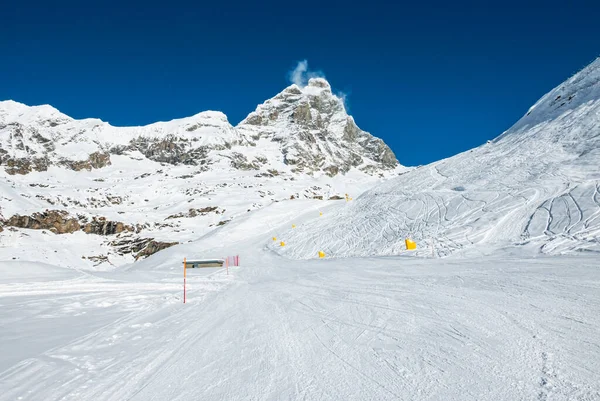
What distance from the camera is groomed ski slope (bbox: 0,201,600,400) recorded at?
3.68 m

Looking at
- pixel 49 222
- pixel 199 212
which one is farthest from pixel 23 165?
pixel 199 212

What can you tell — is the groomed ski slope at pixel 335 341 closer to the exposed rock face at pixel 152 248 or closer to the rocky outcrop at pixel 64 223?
the exposed rock face at pixel 152 248

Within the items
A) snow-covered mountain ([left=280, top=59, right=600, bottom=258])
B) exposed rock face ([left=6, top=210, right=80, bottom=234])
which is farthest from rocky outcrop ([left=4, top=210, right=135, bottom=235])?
snow-covered mountain ([left=280, top=59, right=600, bottom=258])

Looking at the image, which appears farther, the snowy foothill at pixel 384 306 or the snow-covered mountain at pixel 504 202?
the snow-covered mountain at pixel 504 202

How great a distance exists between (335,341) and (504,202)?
17666 millimetres

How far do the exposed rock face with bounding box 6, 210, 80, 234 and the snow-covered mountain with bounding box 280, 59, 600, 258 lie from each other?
157 feet

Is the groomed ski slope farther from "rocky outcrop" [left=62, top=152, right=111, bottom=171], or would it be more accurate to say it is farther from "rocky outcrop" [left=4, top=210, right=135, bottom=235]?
"rocky outcrop" [left=62, top=152, right=111, bottom=171]

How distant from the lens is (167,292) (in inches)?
486

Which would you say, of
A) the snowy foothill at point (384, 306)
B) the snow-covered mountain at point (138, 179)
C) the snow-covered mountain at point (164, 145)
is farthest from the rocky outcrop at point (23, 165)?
the snowy foothill at point (384, 306)

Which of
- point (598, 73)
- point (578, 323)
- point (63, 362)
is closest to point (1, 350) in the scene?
point (63, 362)

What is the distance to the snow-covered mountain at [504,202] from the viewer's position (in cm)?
1436

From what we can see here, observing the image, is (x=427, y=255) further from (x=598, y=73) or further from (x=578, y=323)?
(x=598, y=73)

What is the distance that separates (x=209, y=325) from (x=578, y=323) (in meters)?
6.65

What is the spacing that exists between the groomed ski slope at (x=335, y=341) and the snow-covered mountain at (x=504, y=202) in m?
4.96
